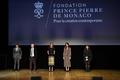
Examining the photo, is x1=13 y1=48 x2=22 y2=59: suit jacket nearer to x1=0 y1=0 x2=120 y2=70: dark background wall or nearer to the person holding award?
x1=0 y1=0 x2=120 y2=70: dark background wall

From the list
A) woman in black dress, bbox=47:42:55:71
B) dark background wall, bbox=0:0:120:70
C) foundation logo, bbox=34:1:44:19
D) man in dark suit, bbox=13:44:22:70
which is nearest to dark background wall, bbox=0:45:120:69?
dark background wall, bbox=0:0:120:70

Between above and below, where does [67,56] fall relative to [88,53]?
below

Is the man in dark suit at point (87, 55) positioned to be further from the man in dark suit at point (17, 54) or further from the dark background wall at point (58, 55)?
the man in dark suit at point (17, 54)

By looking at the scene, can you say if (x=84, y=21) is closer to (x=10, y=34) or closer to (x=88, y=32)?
(x=88, y=32)

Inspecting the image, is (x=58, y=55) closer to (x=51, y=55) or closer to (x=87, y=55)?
(x=51, y=55)

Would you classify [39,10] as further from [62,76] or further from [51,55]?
[62,76]

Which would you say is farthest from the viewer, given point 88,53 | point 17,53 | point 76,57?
point 76,57

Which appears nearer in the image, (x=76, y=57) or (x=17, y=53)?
(x=17, y=53)

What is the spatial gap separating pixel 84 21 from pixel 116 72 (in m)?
2.78

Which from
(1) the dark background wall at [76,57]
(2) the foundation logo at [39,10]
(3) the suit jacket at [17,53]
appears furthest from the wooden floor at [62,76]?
(2) the foundation logo at [39,10]

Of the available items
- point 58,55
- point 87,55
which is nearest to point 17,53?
point 58,55

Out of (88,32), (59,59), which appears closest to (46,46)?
(59,59)

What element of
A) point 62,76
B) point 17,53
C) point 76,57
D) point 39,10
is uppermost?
point 39,10

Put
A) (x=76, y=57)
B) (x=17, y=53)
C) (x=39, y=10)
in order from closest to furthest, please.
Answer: (x=17, y=53), (x=39, y=10), (x=76, y=57)
